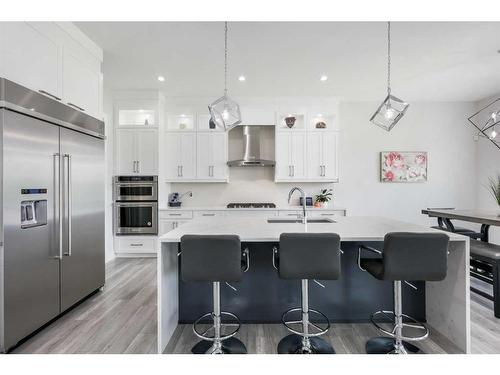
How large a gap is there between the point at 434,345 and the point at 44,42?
13.7ft

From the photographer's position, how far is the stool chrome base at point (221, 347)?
1960 mm

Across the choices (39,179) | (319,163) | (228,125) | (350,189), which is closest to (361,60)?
(319,163)

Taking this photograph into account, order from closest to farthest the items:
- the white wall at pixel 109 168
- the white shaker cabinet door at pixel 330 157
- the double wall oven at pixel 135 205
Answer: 1. the white wall at pixel 109 168
2. the double wall oven at pixel 135 205
3. the white shaker cabinet door at pixel 330 157

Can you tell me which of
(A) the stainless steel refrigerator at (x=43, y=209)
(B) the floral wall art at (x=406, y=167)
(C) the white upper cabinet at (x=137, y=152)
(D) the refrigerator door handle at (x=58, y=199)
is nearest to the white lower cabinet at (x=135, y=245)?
(C) the white upper cabinet at (x=137, y=152)

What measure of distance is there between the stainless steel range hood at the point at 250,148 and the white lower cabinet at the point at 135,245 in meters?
1.95

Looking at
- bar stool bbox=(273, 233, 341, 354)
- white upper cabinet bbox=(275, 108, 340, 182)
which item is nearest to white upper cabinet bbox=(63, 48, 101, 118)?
bar stool bbox=(273, 233, 341, 354)

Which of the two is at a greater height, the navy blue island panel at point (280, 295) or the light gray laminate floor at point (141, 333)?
the navy blue island panel at point (280, 295)

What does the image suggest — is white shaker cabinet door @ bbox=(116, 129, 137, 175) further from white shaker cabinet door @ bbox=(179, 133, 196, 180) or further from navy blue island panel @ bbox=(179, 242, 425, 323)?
navy blue island panel @ bbox=(179, 242, 425, 323)

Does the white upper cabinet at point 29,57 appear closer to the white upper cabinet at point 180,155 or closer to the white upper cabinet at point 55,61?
the white upper cabinet at point 55,61

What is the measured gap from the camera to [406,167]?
520cm

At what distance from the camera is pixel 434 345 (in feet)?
6.90

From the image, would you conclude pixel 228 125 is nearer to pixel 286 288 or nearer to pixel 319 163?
pixel 286 288

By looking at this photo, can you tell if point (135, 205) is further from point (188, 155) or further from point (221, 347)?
point (221, 347)

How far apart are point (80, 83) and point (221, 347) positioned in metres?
2.95
